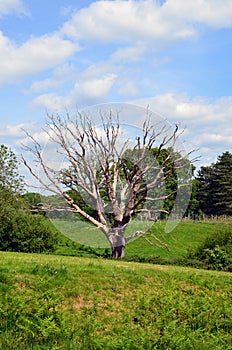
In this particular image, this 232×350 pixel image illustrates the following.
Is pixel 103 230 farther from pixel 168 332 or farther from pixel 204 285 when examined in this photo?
pixel 168 332

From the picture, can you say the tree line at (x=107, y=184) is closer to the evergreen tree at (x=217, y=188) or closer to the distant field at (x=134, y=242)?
the distant field at (x=134, y=242)

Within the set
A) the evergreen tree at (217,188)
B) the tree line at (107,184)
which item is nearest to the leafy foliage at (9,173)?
the tree line at (107,184)

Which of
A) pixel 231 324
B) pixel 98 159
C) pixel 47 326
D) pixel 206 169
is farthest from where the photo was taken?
pixel 206 169

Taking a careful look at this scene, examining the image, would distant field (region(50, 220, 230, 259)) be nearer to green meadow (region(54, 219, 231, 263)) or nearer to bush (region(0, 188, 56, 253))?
green meadow (region(54, 219, 231, 263))

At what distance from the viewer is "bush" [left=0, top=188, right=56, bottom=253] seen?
22953 millimetres

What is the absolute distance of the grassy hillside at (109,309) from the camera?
671 cm

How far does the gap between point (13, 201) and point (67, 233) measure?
4.10 meters

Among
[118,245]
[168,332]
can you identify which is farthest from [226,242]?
[168,332]

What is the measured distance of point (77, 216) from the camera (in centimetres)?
2798

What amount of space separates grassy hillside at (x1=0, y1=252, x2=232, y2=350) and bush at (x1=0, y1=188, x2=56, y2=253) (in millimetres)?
11768

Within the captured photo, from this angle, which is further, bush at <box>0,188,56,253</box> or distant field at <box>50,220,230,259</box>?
distant field at <box>50,220,230,259</box>

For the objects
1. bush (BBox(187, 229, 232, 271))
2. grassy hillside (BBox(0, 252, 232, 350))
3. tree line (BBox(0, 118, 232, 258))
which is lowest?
grassy hillside (BBox(0, 252, 232, 350))

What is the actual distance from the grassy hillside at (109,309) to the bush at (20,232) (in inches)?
463

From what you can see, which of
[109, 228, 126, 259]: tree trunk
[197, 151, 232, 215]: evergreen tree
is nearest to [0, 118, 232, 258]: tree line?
[109, 228, 126, 259]: tree trunk
